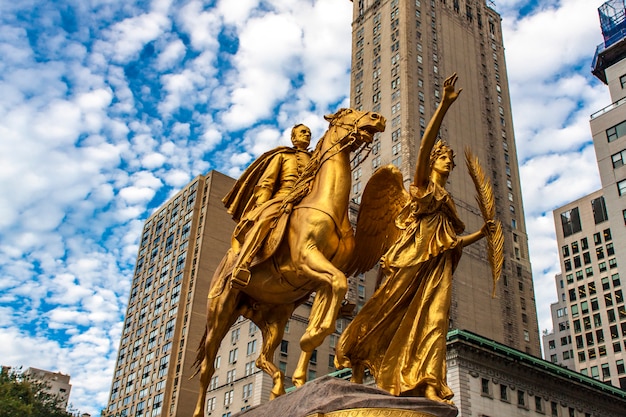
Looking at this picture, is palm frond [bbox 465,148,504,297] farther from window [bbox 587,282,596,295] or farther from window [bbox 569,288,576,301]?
window [bbox 569,288,576,301]

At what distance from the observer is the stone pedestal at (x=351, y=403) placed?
299 inches

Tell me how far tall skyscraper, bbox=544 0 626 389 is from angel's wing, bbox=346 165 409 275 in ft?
142

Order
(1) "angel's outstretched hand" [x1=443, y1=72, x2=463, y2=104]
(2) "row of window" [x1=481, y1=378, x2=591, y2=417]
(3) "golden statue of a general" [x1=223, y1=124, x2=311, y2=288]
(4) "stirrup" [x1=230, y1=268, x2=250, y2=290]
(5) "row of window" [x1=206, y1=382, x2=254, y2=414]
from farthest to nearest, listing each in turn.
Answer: (5) "row of window" [x1=206, y1=382, x2=254, y2=414] < (2) "row of window" [x1=481, y1=378, x2=591, y2=417] < (3) "golden statue of a general" [x1=223, y1=124, x2=311, y2=288] < (4) "stirrup" [x1=230, y1=268, x2=250, y2=290] < (1) "angel's outstretched hand" [x1=443, y1=72, x2=463, y2=104]

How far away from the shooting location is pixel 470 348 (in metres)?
44.2

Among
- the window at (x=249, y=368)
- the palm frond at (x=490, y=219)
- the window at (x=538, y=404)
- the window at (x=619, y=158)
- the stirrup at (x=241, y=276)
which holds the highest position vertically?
the window at (x=619, y=158)

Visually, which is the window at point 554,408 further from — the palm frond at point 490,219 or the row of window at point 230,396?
the palm frond at point 490,219

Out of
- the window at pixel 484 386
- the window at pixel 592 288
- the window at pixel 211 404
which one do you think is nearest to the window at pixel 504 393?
the window at pixel 484 386

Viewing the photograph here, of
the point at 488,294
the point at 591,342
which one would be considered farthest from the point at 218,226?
the point at 591,342

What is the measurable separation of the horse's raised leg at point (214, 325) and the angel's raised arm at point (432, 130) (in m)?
3.17

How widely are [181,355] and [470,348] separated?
43048 millimetres

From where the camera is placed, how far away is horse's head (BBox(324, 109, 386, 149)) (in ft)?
34.2

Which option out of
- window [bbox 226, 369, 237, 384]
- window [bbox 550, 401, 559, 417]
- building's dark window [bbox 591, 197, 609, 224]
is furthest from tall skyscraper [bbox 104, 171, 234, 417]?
building's dark window [bbox 591, 197, 609, 224]

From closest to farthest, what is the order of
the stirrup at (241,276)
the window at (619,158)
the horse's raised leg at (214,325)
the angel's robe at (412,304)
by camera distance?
the angel's robe at (412,304)
the stirrup at (241,276)
the horse's raised leg at (214,325)
the window at (619,158)

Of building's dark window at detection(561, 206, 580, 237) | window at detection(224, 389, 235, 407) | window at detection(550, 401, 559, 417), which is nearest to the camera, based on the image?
window at detection(550, 401, 559, 417)
